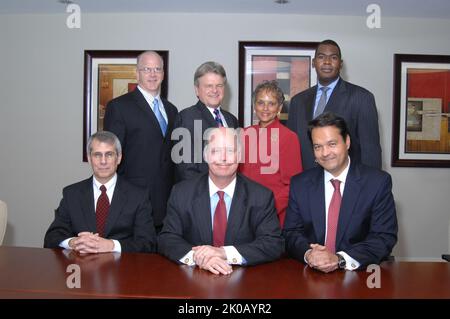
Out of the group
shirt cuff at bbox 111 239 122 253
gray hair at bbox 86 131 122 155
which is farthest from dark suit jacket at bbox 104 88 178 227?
shirt cuff at bbox 111 239 122 253

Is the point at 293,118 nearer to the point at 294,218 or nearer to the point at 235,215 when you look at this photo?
the point at 294,218

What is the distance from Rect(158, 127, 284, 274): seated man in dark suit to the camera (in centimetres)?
207

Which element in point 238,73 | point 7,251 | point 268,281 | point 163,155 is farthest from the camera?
point 238,73

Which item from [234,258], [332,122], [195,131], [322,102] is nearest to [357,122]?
[322,102]

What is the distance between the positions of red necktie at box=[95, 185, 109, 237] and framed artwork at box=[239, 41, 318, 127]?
2188mm

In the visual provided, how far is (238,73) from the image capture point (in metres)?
4.35

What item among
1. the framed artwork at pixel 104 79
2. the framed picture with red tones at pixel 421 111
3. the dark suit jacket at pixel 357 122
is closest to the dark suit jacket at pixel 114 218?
the dark suit jacket at pixel 357 122

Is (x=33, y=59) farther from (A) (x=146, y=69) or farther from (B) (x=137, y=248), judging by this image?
(B) (x=137, y=248)

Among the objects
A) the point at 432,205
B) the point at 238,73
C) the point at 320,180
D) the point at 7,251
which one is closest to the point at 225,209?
the point at 320,180

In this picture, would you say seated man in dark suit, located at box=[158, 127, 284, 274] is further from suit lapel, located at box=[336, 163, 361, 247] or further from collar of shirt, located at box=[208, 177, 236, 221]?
suit lapel, located at box=[336, 163, 361, 247]

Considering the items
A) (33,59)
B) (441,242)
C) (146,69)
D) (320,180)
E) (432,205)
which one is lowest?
(441,242)

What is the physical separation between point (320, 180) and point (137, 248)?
960 millimetres

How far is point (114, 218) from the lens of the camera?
2.35 m
